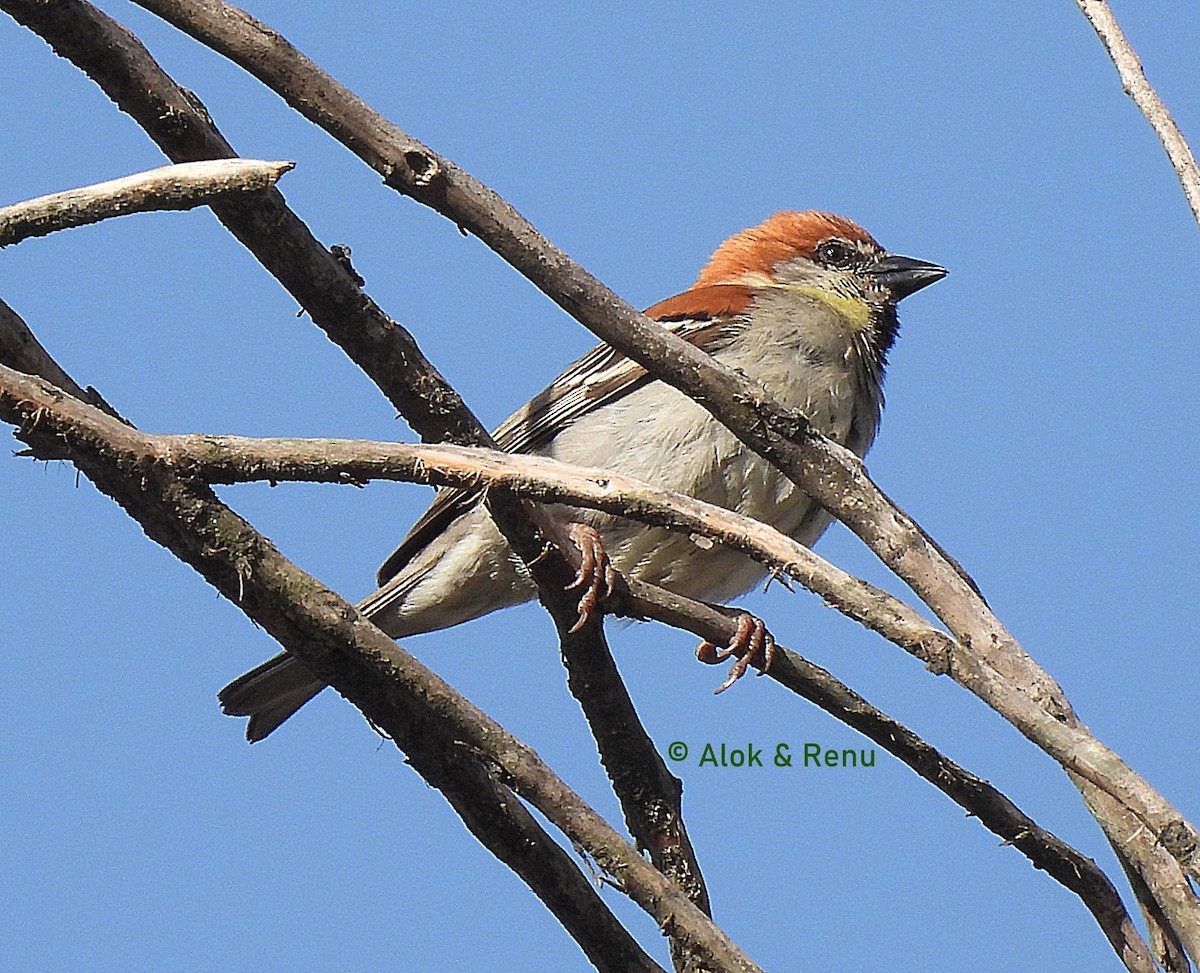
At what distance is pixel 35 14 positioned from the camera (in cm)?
276

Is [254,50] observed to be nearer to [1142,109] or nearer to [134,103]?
[134,103]

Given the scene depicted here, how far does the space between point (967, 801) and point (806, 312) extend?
113 inches

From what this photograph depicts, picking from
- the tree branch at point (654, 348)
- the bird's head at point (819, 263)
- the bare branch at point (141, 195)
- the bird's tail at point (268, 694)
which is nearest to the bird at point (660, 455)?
the bird's tail at point (268, 694)

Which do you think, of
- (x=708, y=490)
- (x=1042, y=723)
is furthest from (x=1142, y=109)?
(x=708, y=490)

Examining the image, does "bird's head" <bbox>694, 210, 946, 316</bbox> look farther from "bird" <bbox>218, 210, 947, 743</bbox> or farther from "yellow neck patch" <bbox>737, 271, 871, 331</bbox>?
"bird" <bbox>218, 210, 947, 743</bbox>

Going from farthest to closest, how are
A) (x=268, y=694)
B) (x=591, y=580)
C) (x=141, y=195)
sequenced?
(x=268, y=694), (x=591, y=580), (x=141, y=195)

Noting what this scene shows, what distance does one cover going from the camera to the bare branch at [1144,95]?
260cm

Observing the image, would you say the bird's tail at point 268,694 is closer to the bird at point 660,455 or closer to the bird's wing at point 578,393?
the bird at point 660,455

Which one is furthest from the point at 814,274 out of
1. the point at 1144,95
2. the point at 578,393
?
the point at 1144,95

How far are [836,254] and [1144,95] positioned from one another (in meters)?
3.67

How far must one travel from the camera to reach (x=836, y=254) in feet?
21.0

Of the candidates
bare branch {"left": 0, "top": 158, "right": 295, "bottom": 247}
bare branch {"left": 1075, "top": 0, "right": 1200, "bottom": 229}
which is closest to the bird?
bare branch {"left": 1075, "top": 0, "right": 1200, "bottom": 229}

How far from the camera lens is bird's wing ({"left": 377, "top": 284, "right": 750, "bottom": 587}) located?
5.13 m

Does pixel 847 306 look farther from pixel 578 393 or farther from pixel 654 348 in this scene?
pixel 654 348
